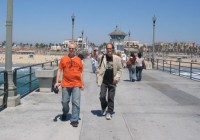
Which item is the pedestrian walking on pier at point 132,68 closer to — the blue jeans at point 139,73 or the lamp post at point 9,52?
the blue jeans at point 139,73

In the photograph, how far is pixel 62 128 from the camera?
769 centimetres

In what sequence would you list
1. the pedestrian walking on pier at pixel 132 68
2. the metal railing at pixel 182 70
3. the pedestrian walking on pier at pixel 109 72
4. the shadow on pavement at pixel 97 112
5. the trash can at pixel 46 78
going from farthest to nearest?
the metal railing at pixel 182 70
the pedestrian walking on pier at pixel 132 68
the trash can at pixel 46 78
the shadow on pavement at pixel 97 112
the pedestrian walking on pier at pixel 109 72

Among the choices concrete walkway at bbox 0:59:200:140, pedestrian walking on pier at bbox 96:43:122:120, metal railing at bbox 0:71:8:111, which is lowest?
concrete walkway at bbox 0:59:200:140

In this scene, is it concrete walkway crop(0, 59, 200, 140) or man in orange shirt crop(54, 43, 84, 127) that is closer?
concrete walkway crop(0, 59, 200, 140)

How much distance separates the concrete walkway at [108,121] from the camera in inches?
281

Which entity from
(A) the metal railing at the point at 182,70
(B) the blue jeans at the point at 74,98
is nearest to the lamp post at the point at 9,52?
(B) the blue jeans at the point at 74,98

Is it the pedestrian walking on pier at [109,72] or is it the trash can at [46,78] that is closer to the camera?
the pedestrian walking on pier at [109,72]

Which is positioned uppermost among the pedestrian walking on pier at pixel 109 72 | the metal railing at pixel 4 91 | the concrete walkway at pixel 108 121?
the pedestrian walking on pier at pixel 109 72

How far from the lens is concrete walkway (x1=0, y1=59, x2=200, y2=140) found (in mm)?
7148

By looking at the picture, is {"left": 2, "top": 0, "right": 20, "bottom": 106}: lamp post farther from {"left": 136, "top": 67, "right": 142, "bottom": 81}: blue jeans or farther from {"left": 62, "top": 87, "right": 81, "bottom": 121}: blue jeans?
{"left": 136, "top": 67, "right": 142, "bottom": 81}: blue jeans

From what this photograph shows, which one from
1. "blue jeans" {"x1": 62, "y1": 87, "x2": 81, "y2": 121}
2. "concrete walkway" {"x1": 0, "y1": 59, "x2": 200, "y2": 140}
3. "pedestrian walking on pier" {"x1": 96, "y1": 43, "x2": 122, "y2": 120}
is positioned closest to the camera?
"concrete walkway" {"x1": 0, "y1": 59, "x2": 200, "y2": 140}

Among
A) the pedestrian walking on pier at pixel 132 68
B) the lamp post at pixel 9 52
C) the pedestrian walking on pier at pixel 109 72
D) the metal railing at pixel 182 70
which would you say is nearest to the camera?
the pedestrian walking on pier at pixel 109 72

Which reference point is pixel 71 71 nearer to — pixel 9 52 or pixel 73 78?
pixel 73 78

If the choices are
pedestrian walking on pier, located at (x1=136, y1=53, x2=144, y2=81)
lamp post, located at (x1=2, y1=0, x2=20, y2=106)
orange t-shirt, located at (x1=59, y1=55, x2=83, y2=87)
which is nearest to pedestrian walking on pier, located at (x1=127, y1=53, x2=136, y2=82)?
pedestrian walking on pier, located at (x1=136, y1=53, x2=144, y2=81)
